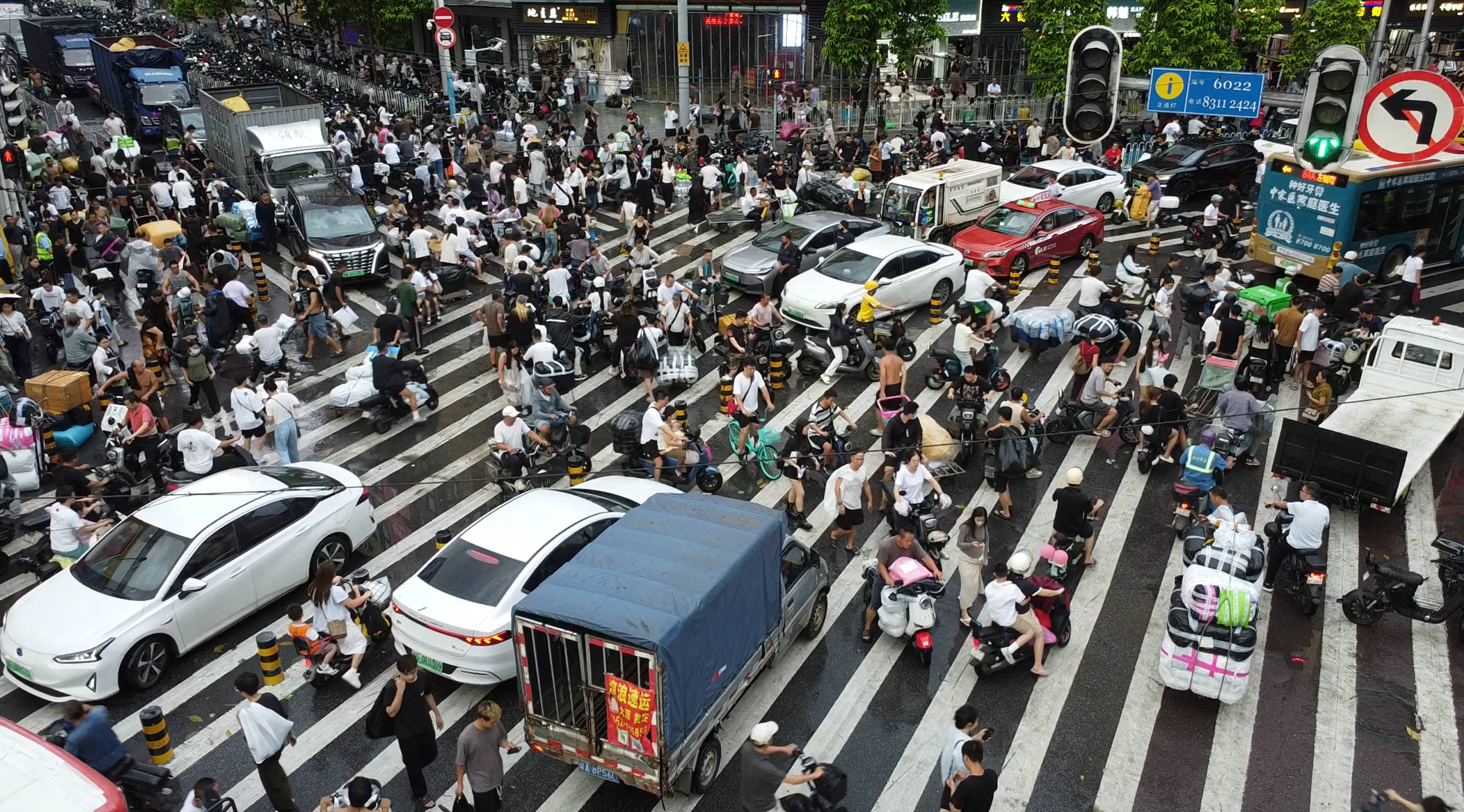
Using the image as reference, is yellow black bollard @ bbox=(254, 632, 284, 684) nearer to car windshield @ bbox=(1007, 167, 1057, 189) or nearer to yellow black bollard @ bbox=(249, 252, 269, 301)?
yellow black bollard @ bbox=(249, 252, 269, 301)

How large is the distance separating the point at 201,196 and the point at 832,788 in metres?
23.6

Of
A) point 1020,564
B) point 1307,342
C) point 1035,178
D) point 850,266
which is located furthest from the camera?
point 1035,178

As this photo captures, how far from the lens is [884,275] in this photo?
19.8m

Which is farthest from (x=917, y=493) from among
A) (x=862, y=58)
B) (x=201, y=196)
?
(x=862, y=58)

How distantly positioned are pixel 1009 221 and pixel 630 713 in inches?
681

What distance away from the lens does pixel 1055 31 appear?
34.2 meters

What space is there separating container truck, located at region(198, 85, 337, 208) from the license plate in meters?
18.7

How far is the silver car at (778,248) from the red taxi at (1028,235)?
2098mm

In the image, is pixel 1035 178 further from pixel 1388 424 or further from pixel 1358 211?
pixel 1388 424

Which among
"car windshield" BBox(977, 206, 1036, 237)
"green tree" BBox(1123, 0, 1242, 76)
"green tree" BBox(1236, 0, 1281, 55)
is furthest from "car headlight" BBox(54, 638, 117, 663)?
"green tree" BBox(1236, 0, 1281, 55)

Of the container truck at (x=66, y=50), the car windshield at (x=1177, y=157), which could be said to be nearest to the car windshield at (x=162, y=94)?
the container truck at (x=66, y=50)

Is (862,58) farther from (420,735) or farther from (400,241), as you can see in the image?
(420,735)

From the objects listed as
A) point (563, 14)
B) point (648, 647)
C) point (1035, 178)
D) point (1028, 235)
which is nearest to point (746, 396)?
point (648, 647)

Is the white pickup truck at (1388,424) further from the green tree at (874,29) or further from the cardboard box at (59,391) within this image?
A: the green tree at (874,29)
